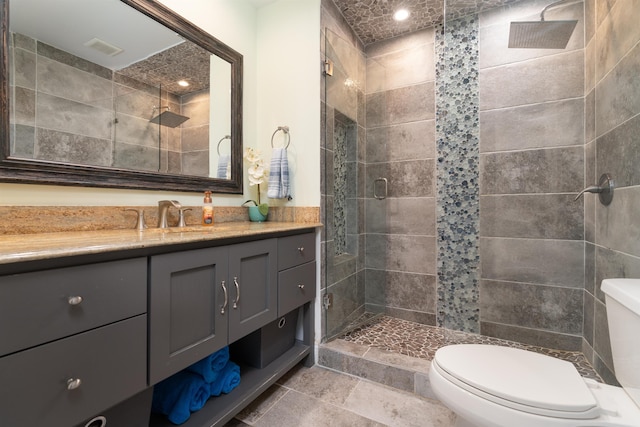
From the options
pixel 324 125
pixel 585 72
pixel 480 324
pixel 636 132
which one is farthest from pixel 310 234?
pixel 585 72

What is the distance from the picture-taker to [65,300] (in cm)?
71

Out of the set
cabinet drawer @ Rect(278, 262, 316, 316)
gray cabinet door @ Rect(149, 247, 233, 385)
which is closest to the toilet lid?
cabinet drawer @ Rect(278, 262, 316, 316)

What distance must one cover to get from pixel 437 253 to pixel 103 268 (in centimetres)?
210

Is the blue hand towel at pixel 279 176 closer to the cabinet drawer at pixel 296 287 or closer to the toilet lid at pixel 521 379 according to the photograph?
the cabinet drawer at pixel 296 287

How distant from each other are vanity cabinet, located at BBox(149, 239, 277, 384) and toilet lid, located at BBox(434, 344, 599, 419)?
82 cm

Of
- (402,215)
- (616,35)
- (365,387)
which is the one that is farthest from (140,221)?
(616,35)

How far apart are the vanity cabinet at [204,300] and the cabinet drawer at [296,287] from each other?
0.27 ft

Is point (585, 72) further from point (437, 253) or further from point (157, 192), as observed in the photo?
point (157, 192)

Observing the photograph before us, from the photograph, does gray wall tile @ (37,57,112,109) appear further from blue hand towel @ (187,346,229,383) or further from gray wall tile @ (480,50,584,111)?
gray wall tile @ (480,50,584,111)

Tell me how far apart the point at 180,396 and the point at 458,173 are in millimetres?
2138

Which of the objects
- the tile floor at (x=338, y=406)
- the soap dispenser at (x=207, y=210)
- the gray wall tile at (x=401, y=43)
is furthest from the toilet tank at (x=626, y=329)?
the gray wall tile at (x=401, y=43)

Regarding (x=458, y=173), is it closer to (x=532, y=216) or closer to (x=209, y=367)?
(x=532, y=216)

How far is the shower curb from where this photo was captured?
4.99 ft

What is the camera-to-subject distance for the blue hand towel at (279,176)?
6.03 ft
